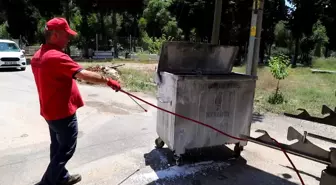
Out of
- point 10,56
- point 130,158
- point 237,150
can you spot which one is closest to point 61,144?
point 130,158

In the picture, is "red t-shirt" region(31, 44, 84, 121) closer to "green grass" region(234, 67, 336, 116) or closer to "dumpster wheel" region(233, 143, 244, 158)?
"dumpster wheel" region(233, 143, 244, 158)

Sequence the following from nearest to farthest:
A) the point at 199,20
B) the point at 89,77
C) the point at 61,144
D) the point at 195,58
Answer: the point at 89,77, the point at 61,144, the point at 195,58, the point at 199,20

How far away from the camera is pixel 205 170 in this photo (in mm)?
4109

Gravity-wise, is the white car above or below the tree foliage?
below

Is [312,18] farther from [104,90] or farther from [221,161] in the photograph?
[221,161]

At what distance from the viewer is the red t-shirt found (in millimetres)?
2844

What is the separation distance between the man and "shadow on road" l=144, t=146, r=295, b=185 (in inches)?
46.1

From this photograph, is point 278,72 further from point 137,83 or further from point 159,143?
point 159,143

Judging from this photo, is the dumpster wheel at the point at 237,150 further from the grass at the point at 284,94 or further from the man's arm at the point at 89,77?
the grass at the point at 284,94

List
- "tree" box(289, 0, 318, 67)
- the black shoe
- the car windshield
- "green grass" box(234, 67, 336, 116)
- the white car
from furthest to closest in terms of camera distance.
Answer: "tree" box(289, 0, 318, 67) < the car windshield < the white car < "green grass" box(234, 67, 336, 116) < the black shoe

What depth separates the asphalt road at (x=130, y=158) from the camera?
3887mm

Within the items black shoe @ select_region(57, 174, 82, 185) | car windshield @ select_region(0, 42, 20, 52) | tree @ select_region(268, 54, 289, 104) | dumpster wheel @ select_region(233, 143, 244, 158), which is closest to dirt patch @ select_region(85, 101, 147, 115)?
dumpster wheel @ select_region(233, 143, 244, 158)

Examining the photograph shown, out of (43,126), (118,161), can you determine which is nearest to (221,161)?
(118,161)

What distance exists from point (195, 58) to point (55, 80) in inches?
92.8
